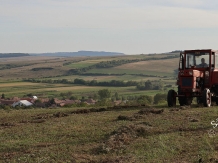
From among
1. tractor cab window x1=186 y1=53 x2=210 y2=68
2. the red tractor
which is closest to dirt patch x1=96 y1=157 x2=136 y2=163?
the red tractor

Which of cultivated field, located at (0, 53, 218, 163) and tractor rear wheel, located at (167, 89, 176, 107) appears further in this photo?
tractor rear wheel, located at (167, 89, 176, 107)

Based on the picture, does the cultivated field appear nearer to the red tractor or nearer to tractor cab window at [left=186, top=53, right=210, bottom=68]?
the red tractor

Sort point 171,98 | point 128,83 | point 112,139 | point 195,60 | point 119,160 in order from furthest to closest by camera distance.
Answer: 1. point 128,83
2. point 195,60
3. point 171,98
4. point 112,139
5. point 119,160

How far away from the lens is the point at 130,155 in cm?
879

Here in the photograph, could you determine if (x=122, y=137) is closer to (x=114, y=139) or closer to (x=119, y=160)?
(x=114, y=139)

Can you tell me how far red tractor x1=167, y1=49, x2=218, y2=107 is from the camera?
1822 centimetres

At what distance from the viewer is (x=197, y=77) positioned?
18625mm

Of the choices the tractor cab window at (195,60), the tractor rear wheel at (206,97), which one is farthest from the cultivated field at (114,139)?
the tractor cab window at (195,60)

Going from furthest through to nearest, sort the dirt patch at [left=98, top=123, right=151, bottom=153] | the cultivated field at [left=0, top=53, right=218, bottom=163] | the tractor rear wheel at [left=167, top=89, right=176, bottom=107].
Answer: the tractor rear wheel at [left=167, top=89, right=176, bottom=107] → the dirt patch at [left=98, top=123, right=151, bottom=153] → the cultivated field at [left=0, top=53, right=218, bottom=163]

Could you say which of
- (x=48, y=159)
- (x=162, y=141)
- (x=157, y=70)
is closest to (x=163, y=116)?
(x=162, y=141)

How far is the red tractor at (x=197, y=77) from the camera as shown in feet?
59.8

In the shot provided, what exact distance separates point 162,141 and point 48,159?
3221 mm

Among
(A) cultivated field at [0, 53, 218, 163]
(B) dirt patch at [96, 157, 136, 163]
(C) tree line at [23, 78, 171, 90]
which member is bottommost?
(C) tree line at [23, 78, 171, 90]

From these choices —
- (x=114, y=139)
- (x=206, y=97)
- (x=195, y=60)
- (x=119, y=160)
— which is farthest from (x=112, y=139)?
(x=195, y=60)
